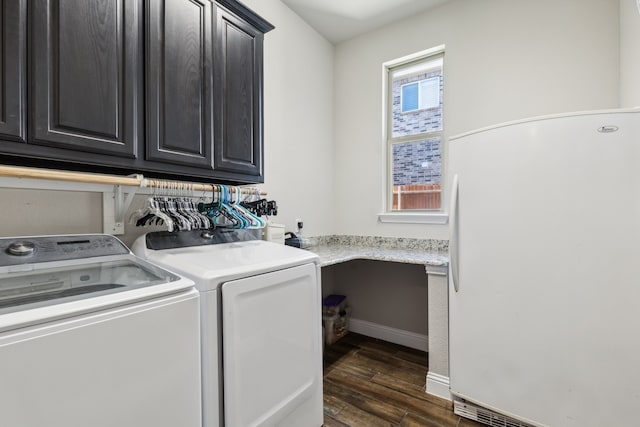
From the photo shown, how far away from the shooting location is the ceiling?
8.19 ft

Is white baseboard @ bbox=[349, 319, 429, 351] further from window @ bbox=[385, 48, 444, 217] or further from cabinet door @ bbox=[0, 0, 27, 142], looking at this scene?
cabinet door @ bbox=[0, 0, 27, 142]

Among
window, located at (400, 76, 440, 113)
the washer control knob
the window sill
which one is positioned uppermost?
window, located at (400, 76, 440, 113)

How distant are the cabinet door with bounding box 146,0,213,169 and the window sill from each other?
5.82 feet

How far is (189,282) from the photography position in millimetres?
991

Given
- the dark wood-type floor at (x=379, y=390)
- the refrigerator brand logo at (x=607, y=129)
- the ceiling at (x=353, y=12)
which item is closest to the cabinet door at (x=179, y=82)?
the ceiling at (x=353, y=12)

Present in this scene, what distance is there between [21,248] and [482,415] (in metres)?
2.36

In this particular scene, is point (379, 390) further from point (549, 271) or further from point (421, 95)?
point (421, 95)

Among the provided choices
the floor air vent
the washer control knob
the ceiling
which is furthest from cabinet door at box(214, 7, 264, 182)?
the floor air vent

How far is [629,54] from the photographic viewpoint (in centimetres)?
177

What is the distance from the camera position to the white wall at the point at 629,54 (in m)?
1.66

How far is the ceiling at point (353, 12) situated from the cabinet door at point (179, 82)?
1.35 metres

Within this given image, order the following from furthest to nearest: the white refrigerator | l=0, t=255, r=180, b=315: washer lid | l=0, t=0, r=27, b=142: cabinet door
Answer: the white refrigerator
l=0, t=0, r=27, b=142: cabinet door
l=0, t=255, r=180, b=315: washer lid

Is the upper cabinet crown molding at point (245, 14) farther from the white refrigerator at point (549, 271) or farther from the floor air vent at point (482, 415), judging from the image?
the floor air vent at point (482, 415)

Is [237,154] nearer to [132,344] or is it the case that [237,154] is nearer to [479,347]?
[132,344]
